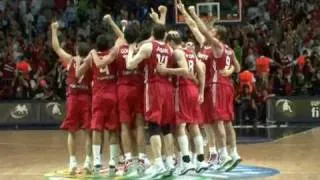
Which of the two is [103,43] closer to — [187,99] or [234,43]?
[187,99]

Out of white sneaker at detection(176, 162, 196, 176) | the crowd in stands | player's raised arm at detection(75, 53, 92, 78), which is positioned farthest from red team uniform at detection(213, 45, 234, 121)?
Result: the crowd in stands

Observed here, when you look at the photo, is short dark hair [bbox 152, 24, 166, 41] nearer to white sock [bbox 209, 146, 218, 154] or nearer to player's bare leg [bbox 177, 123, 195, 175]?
player's bare leg [bbox 177, 123, 195, 175]

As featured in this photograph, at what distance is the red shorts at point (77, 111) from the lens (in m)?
11.5

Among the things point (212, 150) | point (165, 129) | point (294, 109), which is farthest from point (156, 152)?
point (294, 109)

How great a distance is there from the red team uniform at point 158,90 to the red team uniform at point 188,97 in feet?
0.71

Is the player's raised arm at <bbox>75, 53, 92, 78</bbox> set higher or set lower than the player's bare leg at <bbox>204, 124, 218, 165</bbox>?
higher

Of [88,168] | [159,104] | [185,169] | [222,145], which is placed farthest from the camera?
[222,145]

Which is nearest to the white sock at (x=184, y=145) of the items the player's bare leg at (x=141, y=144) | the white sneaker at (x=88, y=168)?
the player's bare leg at (x=141, y=144)

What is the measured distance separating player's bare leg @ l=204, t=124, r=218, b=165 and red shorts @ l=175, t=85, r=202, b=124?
77 centimetres

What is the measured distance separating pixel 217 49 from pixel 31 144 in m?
7.15

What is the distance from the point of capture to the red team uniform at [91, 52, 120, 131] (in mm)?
11172

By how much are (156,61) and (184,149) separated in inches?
50.5

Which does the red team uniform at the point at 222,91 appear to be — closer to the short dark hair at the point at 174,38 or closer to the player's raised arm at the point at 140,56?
the short dark hair at the point at 174,38

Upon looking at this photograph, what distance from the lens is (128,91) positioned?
11086 millimetres
